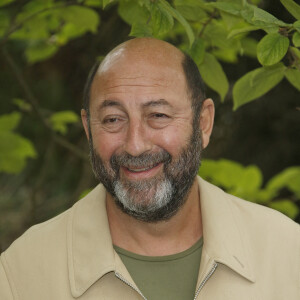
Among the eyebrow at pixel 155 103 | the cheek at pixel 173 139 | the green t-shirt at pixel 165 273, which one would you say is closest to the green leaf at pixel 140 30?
the eyebrow at pixel 155 103

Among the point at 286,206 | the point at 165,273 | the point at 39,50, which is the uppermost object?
the point at 165,273

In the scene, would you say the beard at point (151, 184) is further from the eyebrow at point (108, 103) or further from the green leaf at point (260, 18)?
the green leaf at point (260, 18)

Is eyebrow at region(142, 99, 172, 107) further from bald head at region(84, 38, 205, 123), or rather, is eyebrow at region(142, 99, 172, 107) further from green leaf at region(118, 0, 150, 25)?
green leaf at region(118, 0, 150, 25)

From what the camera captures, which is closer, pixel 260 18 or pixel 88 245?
pixel 260 18

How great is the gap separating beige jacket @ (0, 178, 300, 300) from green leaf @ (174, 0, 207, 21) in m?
0.76

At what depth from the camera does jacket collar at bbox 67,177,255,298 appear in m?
2.36

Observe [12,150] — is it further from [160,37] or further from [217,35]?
Result: [217,35]

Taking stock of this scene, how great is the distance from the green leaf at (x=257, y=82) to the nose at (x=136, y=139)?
440 mm

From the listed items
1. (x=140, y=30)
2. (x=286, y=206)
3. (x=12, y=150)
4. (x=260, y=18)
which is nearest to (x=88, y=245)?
(x=140, y=30)

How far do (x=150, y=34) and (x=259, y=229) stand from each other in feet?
2.91

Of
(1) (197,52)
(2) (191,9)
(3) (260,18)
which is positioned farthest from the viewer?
(1) (197,52)

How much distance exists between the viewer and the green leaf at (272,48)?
6.86 ft

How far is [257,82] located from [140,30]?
1.63 ft

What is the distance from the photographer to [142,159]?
2334mm
